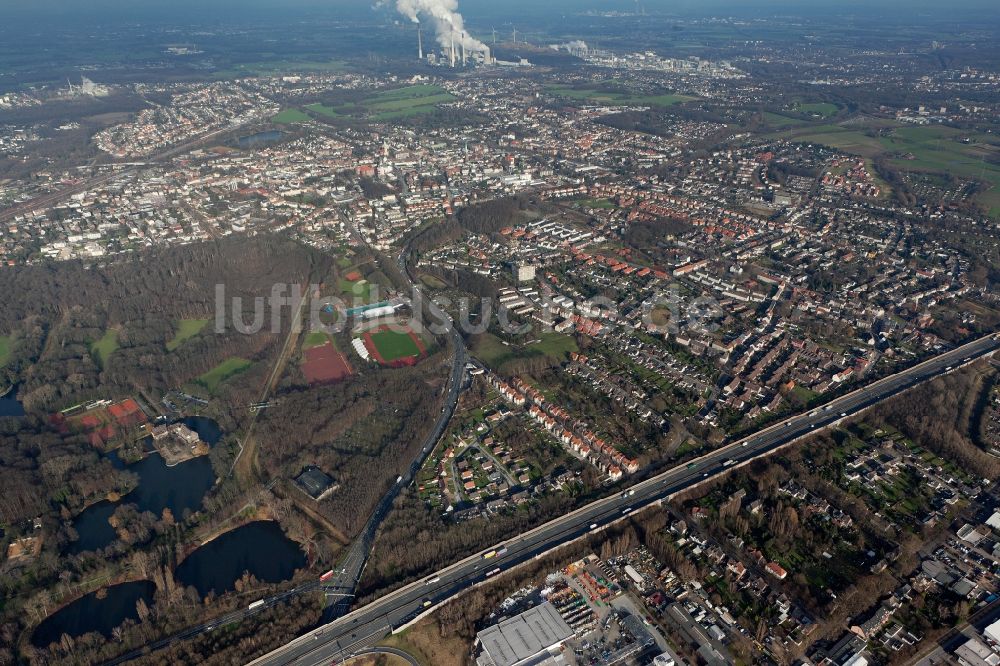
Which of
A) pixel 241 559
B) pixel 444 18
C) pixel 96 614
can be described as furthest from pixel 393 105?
pixel 96 614

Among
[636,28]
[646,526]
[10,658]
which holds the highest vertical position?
[636,28]

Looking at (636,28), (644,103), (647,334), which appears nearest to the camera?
(647,334)

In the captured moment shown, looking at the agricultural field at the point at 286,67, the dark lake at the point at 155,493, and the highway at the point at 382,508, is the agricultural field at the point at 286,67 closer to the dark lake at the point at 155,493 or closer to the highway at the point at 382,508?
the highway at the point at 382,508

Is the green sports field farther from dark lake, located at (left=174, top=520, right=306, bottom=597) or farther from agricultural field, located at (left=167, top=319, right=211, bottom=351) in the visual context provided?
dark lake, located at (left=174, top=520, right=306, bottom=597)

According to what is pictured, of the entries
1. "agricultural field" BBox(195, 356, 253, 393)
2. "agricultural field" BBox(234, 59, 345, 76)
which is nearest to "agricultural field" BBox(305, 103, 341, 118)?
"agricultural field" BBox(234, 59, 345, 76)

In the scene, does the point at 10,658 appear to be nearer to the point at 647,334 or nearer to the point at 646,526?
the point at 646,526

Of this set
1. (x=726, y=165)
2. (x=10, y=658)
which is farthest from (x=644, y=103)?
(x=10, y=658)
